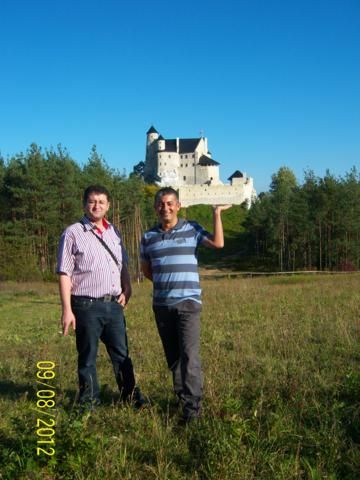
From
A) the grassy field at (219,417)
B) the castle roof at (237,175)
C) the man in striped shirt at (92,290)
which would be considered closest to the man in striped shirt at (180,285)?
the grassy field at (219,417)

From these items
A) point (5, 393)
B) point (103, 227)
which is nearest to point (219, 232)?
point (103, 227)

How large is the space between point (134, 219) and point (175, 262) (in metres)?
30.6

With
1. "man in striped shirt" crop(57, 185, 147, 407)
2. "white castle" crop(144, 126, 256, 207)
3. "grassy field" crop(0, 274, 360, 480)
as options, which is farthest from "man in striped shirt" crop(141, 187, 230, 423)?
"white castle" crop(144, 126, 256, 207)

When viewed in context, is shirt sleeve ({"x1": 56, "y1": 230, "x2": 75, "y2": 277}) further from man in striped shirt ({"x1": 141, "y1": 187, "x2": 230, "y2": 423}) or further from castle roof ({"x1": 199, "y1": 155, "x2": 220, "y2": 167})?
castle roof ({"x1": 199, "y1": 155, "x2": 220, "y2": 167})

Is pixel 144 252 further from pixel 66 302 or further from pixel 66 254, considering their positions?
pixel 66 302

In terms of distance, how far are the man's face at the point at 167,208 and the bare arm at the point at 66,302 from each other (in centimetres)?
99

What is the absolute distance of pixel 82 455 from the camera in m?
2.86

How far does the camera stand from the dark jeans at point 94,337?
403cm

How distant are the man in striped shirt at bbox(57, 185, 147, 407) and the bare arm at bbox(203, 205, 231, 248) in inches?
36.4

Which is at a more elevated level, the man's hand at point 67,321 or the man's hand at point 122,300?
the man's hand at point 122,300

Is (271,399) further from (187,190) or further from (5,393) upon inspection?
(187,190)

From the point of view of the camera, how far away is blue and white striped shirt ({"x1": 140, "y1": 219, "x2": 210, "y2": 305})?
3824mm

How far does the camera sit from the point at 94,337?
4.06 metres

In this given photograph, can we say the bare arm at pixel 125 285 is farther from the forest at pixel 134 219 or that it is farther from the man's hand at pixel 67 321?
the forest at pixel 134 219
